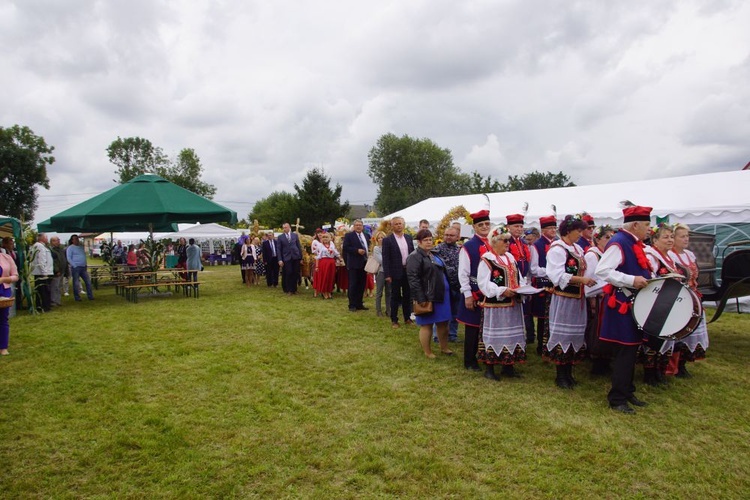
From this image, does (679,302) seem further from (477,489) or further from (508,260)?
(477,489)

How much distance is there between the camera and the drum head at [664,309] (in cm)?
418

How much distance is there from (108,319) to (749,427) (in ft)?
33.3

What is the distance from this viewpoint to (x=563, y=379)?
5.11m

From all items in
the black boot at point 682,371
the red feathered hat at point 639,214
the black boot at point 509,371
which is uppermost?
the red feathered hat at point 639,214

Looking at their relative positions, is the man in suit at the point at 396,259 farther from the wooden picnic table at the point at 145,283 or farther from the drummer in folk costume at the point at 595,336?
the wooden picnic table at the point at 145,283

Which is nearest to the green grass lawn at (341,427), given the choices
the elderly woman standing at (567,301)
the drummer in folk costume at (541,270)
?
the elderly woman standing at (567,301)

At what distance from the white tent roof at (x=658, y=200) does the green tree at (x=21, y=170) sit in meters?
38.5

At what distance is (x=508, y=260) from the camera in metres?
5.14

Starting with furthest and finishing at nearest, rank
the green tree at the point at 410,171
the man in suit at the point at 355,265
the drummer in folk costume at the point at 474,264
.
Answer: the green tree at the point at 410,171, the man in suit at the point at 355,265, the drummer in folk costume at the point at 474,264

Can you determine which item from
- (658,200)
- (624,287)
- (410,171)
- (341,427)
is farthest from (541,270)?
(410,171)

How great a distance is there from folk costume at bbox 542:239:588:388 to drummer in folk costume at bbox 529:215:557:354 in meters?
0.65

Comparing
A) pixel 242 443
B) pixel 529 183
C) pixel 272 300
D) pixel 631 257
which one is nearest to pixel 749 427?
pixel 631 257

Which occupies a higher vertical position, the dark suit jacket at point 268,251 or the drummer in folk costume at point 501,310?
the dark suit jacket at point 268,251

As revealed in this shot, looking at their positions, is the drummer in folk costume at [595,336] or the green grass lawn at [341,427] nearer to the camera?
the green grass lawn at [341,427]
